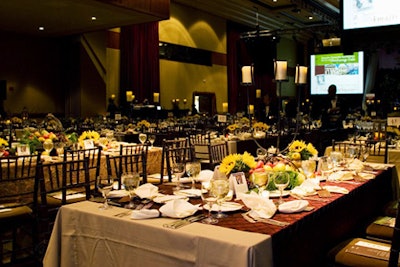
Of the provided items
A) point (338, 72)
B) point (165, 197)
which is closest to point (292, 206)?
point (165, 197)

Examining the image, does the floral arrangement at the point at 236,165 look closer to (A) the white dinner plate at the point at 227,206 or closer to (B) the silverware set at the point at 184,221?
(A) the white dinner plate at the point at 227,206

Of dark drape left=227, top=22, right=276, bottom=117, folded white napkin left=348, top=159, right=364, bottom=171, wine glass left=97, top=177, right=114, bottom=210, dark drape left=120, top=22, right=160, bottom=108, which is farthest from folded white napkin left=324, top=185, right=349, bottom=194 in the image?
dark drape left=227, top=22, right=276, bottom=117

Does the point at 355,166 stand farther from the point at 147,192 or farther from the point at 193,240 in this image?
the point at 193,240

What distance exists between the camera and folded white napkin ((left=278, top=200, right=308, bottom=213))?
221cm

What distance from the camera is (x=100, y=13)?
365 inches

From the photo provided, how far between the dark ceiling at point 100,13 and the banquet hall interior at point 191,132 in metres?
0.05

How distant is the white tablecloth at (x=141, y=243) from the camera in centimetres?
175

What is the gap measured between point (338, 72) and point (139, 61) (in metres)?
6.44

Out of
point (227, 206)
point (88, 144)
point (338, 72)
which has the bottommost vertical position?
point (227, 206)

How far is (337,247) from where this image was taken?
2.54m

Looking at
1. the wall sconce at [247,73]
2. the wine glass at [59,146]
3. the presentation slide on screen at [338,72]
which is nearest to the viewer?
the wall sconce at [247,73]

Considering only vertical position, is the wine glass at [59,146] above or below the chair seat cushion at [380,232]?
above

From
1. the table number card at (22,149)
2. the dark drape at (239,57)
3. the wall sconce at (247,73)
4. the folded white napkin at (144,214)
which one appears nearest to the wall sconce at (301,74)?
the wall sconce at (247,73)

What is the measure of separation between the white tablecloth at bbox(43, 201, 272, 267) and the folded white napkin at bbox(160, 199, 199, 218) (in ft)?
0.13
